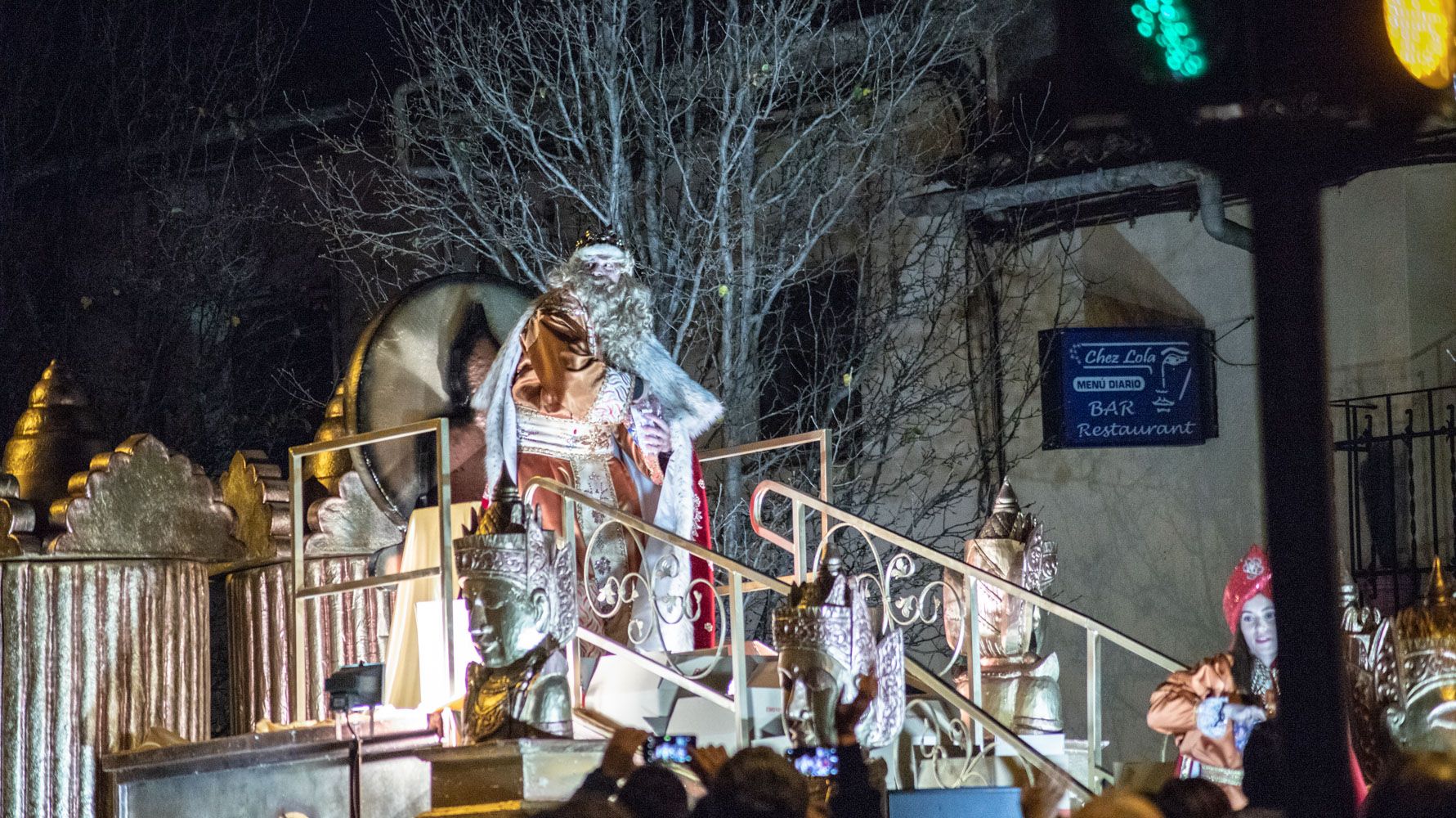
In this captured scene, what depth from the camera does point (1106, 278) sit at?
15000mm

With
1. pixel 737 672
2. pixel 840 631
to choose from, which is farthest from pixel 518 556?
pixel 840 631

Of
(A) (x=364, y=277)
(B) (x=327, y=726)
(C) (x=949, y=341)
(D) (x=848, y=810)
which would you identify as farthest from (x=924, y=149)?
(D) (x=848, y=810)

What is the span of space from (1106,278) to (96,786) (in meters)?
8.58

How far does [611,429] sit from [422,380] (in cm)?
128

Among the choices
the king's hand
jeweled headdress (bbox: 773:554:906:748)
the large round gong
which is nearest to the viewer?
jeweled headdress (bbox: 773:554:906:748)

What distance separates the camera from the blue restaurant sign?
14.4 meters

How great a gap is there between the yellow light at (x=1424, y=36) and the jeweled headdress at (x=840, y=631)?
4162 millimetres

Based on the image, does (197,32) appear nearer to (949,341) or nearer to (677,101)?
(677,101)

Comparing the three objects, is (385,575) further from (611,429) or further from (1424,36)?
(1424,36)

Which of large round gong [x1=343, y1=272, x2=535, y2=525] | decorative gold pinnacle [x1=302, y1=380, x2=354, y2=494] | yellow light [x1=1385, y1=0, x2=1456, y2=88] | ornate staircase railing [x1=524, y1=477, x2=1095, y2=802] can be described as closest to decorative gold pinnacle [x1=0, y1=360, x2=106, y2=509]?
decorative gold pinnacle [x1=302, y1=380, x2=354, y2=494]

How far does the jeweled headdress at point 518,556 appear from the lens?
22.9 feet

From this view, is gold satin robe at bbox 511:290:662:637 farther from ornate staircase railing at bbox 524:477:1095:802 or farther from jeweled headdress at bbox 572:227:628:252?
ornate staircase railing at bbox 524:477:1095:802

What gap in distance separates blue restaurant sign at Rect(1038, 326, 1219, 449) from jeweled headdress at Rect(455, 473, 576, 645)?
8048 mm

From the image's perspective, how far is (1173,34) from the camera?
2494mm
